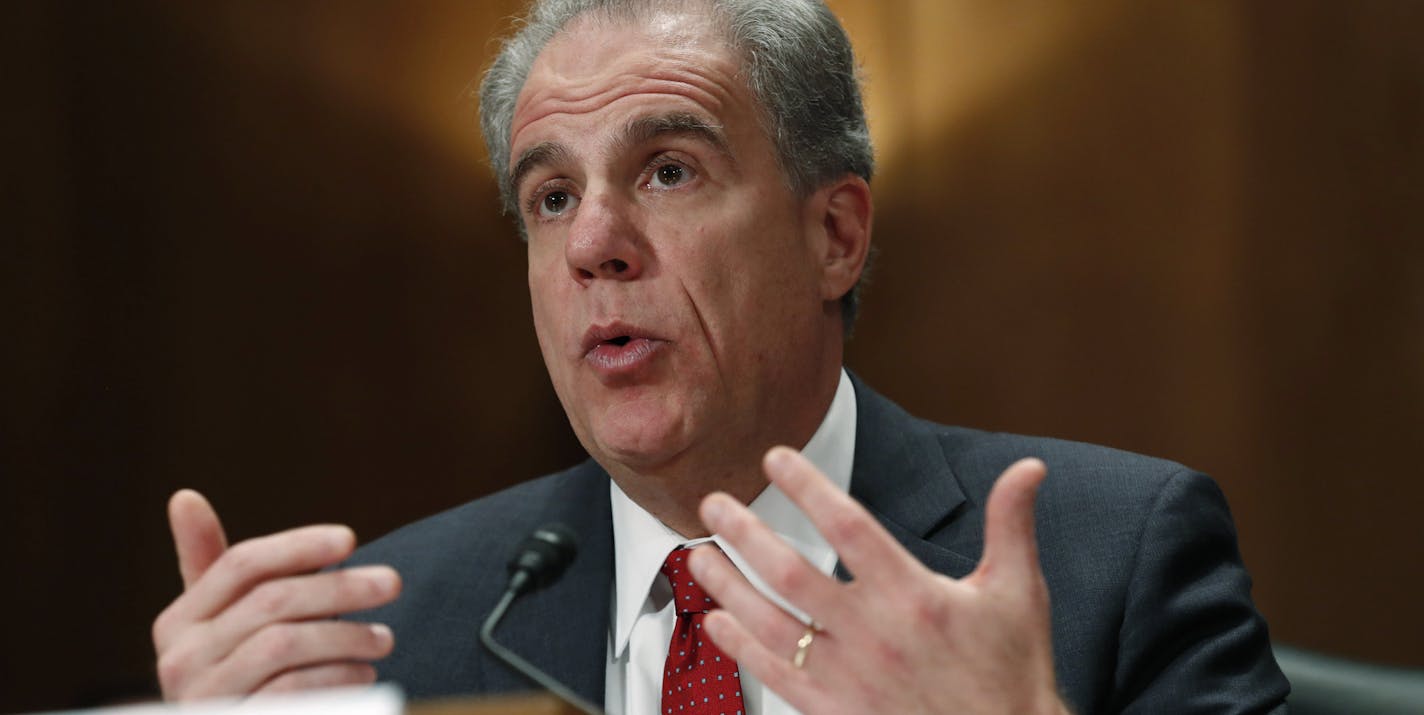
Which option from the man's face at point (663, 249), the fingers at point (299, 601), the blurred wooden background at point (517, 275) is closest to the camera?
the fingers at point (299, 601)

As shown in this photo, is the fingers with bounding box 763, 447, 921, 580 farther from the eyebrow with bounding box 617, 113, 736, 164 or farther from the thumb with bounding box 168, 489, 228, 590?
the eyebrow with bounding box 617, 113, 736, 164

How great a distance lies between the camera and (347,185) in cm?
293

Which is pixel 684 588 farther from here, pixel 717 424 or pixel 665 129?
pixel 665 129

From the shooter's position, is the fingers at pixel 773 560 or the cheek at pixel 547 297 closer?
the fingers at pixel 773 560

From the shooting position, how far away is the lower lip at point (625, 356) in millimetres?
1734

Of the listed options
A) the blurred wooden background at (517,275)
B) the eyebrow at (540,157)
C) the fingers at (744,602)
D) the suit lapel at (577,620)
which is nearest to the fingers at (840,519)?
the fingers at (744,602)

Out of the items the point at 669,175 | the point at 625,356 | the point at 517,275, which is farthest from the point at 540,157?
the point at 517,275

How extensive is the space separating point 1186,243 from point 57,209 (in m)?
2.29

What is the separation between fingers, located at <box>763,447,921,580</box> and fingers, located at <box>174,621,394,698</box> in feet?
1.51

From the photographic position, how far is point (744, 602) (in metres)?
1.18

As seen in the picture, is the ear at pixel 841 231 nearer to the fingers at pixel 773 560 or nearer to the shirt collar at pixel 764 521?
the shirt collar at pixel 764 521

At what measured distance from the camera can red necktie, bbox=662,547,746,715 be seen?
66.7 inches

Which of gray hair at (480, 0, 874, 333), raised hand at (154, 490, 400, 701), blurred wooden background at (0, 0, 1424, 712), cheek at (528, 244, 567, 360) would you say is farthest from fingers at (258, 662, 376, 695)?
blurred wooden background at (0, 0, 1424, 712)

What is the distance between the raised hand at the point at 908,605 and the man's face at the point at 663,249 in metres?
0.63
